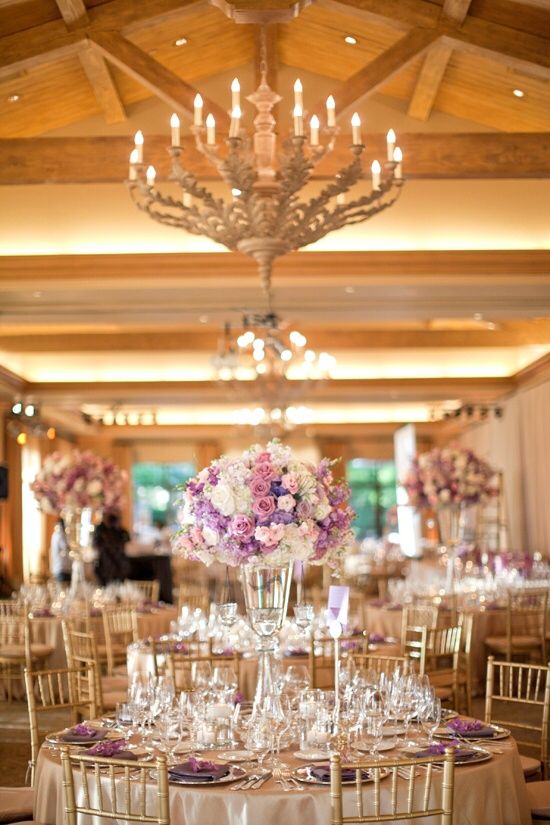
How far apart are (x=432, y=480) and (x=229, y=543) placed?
663 centimetres

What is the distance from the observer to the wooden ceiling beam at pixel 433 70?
7.24 meters

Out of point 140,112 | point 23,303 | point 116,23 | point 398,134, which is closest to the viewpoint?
point 116,23

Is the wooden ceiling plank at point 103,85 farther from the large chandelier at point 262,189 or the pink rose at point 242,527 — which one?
the pink rose at point 242,527

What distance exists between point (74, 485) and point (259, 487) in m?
6.85

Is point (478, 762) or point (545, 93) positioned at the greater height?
point (545, 93)

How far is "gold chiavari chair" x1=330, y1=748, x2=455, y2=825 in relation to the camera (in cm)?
318

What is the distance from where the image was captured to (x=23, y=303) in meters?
10.3

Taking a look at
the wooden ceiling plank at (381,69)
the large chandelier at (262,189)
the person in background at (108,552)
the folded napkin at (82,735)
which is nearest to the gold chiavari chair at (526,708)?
the folded napkin at (82,735)

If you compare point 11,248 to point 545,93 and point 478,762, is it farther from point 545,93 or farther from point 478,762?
point 478,762

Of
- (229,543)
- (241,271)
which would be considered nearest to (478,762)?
(229,543)

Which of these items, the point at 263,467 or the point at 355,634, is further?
the point at 355,634

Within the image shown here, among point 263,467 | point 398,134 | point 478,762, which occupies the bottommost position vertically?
point 478,762

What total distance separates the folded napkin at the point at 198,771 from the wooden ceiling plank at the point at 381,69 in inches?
184

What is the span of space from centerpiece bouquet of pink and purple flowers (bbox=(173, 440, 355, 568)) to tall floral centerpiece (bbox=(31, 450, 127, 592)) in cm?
648
